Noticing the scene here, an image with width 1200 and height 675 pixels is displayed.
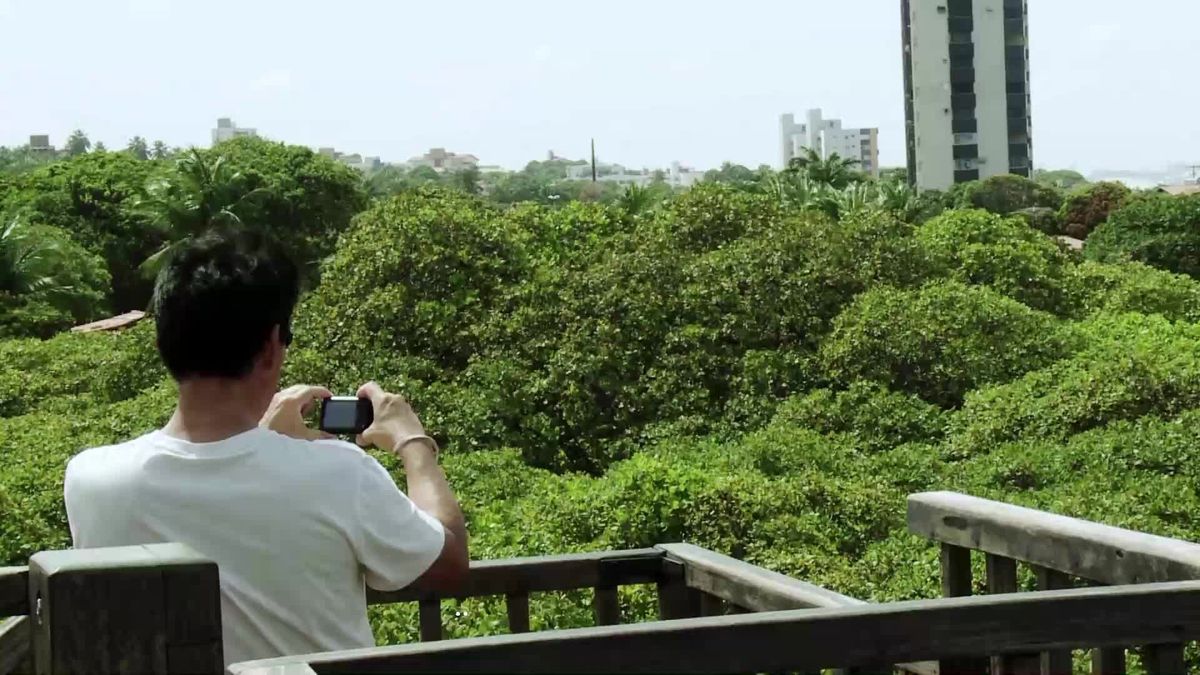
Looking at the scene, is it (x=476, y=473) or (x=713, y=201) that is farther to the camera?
(x=713, y=201)

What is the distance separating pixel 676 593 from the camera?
294 cm

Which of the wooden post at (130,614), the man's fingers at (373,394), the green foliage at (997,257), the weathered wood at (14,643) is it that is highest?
the man's fingers at (373,394)

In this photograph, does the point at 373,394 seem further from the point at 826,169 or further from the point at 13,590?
the point at 826,169

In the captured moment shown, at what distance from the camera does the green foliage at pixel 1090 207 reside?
48.4 meters

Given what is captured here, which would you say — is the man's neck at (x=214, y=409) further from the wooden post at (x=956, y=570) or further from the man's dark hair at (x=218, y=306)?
the wooden post at (x=956, y=570)

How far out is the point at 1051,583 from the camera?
2.53 metres

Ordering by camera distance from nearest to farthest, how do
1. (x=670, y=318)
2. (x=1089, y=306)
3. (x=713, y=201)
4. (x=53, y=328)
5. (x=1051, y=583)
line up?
(x=1051, y=583)
(x=670, y=318)
(x=713, y=201)
(x=1089, y=306)
(x=53, y=328)

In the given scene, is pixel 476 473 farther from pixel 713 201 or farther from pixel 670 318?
pixel 713 201

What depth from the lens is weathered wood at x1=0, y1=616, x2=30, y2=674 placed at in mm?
2621

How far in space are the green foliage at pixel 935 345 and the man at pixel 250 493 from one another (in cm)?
775

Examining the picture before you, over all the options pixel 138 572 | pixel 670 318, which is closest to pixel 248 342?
pixel 138 572

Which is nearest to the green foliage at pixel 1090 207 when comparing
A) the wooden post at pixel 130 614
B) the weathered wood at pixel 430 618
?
the weathered wood at pixel 430 618

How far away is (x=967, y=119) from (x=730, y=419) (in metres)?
72.4

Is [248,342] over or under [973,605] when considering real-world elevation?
over
